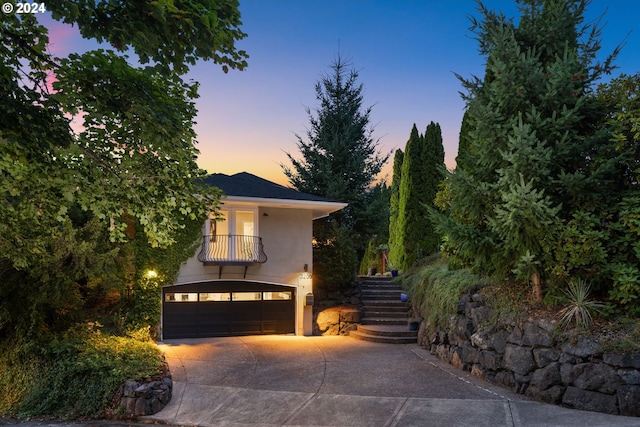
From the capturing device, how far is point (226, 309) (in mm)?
14180

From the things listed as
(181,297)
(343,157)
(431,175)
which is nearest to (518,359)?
(181,297)

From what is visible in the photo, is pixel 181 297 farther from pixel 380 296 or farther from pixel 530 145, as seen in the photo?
pixel 530 145

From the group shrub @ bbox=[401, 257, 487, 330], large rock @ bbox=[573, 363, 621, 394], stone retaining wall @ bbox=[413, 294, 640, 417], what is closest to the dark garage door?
shrub @ bbox=[401, 257, 487, 330]

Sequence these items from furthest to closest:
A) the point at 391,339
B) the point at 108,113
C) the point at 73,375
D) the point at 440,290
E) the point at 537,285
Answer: the point at 391,339
the point at 440,290
the point at 73,375
the point at 537,285
the point at 108,113

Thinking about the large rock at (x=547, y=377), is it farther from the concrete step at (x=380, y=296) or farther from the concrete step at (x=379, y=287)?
the concrete step at (x=379, y=287)

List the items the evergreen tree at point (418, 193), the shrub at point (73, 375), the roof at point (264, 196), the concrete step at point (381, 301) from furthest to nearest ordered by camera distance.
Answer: the evergreen tree at point (418, 193)
the concrete step at point (381, 301)
the roof at point (264, 196)
the shrub at point (73, 375)

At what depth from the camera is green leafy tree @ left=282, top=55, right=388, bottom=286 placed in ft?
68.6

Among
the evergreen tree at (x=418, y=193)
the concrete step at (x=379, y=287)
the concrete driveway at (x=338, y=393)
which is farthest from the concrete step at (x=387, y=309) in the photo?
the concrete driveway at (x=338, y=393)

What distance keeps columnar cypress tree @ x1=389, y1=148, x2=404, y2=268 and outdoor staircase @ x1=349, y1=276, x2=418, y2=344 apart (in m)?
1.72

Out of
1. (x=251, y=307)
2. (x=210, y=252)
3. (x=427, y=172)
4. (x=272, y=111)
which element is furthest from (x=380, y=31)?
(x=251, y=307)

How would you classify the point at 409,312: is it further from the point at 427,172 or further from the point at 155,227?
the point at 155,227

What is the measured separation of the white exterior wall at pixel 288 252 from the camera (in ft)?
48.2

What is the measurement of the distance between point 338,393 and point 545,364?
376 cm

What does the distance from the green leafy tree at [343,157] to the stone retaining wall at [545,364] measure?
11.0 meters
